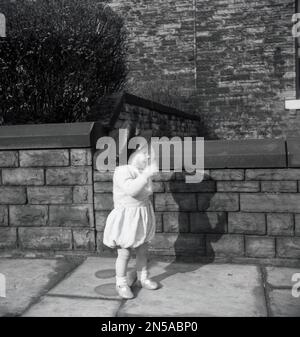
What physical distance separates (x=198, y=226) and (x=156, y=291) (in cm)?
109

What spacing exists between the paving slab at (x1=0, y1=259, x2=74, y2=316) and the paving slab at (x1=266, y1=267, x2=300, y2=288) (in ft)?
6.89

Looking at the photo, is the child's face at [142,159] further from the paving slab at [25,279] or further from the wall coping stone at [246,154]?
the paving slab at [25,279]

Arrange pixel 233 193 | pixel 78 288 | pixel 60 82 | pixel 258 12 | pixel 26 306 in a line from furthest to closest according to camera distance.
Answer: pixel 258 12, pixel 60 82, pixel 233 193, pixel 78 288, pixel 26 306

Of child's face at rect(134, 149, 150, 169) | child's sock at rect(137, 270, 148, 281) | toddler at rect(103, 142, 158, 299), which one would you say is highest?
child's face at rect(134, 149, 150, 169)

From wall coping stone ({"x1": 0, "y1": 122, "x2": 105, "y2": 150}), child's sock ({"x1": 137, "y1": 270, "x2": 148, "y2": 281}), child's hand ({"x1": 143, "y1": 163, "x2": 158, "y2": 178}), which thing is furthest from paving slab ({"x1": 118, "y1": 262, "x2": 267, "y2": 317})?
wall coping stone ({"x1": 0, "y1": 122, "x2": 105, "y2": 150})

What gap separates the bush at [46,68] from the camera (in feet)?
20.0

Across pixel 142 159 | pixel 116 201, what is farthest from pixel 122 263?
pixel 142 159

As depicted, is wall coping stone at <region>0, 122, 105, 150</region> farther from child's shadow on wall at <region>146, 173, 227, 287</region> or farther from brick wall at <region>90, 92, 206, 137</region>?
child's shadow on wall at <region>146, 173, 227, 287</region>

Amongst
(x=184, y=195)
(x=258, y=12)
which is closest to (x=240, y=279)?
(x=184, y=195)

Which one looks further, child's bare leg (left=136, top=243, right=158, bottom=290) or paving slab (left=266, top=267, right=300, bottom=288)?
paving slab (left=266, top=267, right=300, bottom=288)

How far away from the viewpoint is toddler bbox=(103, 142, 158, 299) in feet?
11.0

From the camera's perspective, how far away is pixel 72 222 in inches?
186

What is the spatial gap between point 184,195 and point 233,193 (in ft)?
1.75
